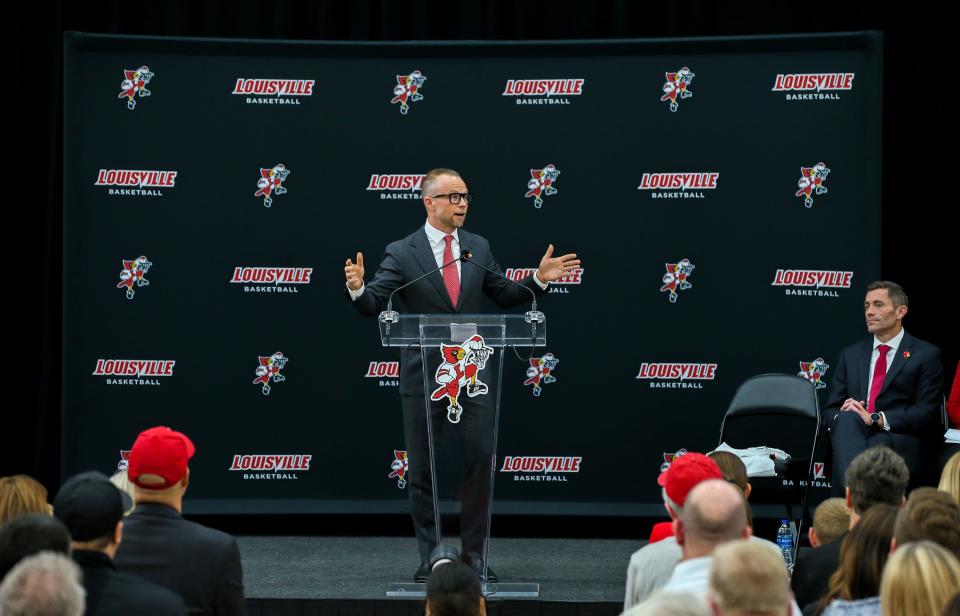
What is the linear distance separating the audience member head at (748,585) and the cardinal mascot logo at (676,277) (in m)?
4.71

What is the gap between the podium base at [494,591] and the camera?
17.1ft

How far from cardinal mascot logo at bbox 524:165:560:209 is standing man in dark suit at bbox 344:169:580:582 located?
143cm

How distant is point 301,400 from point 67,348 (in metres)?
1.26

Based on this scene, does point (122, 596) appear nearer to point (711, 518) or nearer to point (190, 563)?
point (190, 563)

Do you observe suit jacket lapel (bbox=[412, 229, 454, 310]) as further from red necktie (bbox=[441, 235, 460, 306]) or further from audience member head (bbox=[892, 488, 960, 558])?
audience member head (bbox=[892, 488, 960, 558])

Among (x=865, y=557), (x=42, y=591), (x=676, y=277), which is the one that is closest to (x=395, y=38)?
(x=676, y=277)

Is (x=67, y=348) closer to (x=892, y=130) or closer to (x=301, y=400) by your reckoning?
(x=301, y=400)

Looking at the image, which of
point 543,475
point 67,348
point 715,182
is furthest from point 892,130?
point 67,348

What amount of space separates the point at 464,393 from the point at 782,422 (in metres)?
2.62

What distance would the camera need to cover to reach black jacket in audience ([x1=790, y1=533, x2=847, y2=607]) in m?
3.64

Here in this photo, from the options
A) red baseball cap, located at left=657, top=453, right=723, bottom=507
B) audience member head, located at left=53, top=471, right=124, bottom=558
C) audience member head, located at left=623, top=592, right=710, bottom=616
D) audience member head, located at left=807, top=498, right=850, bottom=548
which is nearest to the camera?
audience member head, located at left=623, top=592, right=710, bottom=616

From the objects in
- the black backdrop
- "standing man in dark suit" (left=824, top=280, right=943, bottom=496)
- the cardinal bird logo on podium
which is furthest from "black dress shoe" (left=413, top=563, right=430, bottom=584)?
the black backdrop

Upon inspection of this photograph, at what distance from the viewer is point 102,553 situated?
2.93 m

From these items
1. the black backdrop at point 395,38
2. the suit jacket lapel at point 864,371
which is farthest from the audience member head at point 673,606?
the black backdrop at point 395,38
